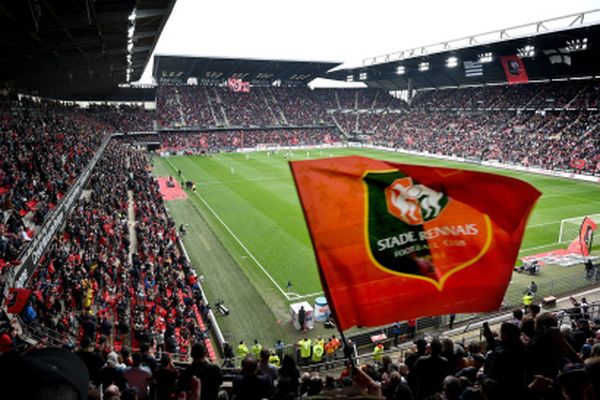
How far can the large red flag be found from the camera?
482 centimetres

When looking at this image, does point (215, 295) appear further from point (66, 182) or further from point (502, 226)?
point (502, 226)

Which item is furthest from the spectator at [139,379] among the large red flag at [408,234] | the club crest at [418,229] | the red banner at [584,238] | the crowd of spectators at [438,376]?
the red banner at [584,238]

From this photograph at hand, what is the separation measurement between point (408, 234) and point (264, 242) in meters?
19.9

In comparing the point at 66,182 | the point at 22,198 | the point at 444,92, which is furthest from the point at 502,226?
the point at 444,92

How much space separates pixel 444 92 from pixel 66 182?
68414mm

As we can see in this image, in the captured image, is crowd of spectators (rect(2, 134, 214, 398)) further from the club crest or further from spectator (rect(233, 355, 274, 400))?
the club crest

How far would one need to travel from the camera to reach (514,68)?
5369cm

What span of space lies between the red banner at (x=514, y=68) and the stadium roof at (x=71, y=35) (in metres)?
44.1

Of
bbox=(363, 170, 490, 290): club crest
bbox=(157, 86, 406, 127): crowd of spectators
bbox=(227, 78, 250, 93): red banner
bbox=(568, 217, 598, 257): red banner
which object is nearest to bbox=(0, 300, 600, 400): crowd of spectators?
bbox=(363, 170, 490, 290): club crest

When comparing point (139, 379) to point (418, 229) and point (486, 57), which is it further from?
point (486, 57)

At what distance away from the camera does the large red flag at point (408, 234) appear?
4.82 m

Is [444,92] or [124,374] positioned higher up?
[444,92]

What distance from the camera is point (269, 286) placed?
19.0m

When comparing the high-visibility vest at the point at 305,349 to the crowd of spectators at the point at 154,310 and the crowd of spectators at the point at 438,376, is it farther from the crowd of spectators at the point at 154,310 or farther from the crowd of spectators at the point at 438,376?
the crowd of spectators at the point at 438,376
